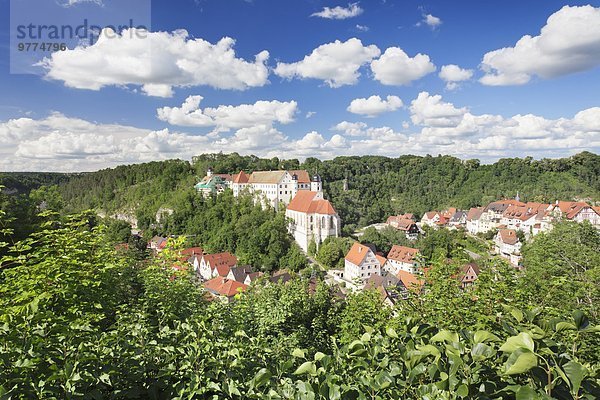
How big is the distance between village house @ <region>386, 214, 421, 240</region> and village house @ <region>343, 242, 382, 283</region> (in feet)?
86.5

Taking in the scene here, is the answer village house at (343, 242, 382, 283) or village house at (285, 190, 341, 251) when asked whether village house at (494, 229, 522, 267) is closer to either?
village house at (343, 242, 382, 283)

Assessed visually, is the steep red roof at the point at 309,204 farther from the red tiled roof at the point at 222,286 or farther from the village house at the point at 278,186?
the red tiled roof at the point at 222,286

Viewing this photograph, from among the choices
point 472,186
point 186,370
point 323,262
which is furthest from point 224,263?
point 472,186

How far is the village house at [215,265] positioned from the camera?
5030cm

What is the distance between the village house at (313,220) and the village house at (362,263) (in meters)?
9.58

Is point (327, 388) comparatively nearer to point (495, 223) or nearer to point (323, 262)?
point (323, 262)

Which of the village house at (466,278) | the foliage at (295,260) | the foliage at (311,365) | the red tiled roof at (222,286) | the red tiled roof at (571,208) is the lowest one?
the foliage at (295,260)

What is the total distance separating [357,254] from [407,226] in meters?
34.4

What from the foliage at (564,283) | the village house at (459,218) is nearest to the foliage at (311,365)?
the foliage at (564,283)

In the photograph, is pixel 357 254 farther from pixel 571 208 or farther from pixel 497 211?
pixel 571 208

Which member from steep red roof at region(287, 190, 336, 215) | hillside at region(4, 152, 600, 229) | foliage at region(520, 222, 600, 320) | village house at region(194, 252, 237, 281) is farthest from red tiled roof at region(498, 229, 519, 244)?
village house at region(194, 252, 237, 281)

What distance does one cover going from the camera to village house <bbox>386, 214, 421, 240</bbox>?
2999 inches

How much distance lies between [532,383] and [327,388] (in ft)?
3.17

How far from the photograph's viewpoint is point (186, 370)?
254 cm
